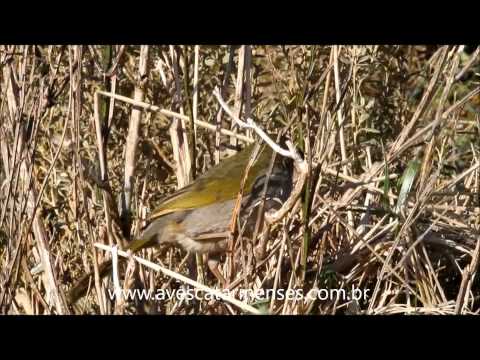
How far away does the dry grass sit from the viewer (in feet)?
12.1

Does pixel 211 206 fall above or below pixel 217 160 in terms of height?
below

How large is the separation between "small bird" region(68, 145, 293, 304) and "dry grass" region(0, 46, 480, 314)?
0.44 feet

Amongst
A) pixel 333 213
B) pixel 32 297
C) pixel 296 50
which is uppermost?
pixel 296 50

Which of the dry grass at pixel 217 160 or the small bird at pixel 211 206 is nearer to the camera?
the dry grass at pixel 217 160

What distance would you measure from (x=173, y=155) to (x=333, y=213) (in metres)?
1.10

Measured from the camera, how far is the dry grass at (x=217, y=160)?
3.68 m

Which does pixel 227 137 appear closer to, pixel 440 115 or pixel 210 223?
pixel 210 223

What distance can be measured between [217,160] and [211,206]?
1.24 ft

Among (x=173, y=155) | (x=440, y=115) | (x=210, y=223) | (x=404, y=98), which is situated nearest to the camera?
(x=440, y=115)

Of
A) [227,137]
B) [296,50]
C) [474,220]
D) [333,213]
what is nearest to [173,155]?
[227,137]

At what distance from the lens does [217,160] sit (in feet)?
15.0

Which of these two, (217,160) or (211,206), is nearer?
(211,206)

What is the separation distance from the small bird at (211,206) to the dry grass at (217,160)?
14cm

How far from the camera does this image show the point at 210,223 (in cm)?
430
